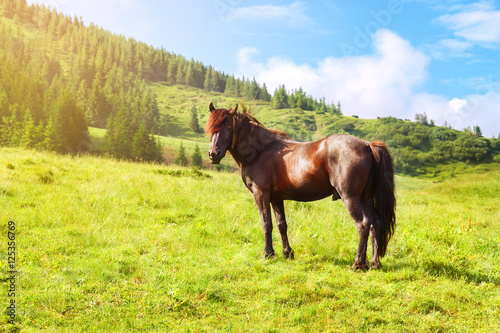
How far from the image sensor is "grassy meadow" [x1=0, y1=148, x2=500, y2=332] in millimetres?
4008

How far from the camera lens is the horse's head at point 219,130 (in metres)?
6.05

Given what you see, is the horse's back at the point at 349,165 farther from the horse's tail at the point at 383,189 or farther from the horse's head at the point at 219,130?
the horse's head at the point at 219,130

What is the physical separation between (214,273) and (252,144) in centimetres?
269

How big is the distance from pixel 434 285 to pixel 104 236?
637 cm

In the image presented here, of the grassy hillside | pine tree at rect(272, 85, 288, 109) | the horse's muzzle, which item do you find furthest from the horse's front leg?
pine tree at rect(272, 85, 288, 109)

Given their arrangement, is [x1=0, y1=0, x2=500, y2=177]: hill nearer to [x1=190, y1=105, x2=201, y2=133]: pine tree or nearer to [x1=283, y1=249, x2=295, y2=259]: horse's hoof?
[x1=190, y1=105, x2=201, y2=133]: pine tree

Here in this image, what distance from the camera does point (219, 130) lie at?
612 centimetres

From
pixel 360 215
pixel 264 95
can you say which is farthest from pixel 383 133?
pixel 360 215

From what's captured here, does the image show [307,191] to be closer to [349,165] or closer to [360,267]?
[349,165]

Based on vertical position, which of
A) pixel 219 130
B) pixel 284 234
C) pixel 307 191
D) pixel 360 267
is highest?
pixel 219 130

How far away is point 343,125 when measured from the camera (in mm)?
157250

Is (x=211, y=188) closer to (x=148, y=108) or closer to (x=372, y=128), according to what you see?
(x=148, y=108)

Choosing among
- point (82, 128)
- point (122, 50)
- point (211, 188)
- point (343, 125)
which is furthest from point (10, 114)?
point (343, 125)

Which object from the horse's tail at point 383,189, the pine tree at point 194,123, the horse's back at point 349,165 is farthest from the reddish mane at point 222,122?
the pine tree at point 194,123
